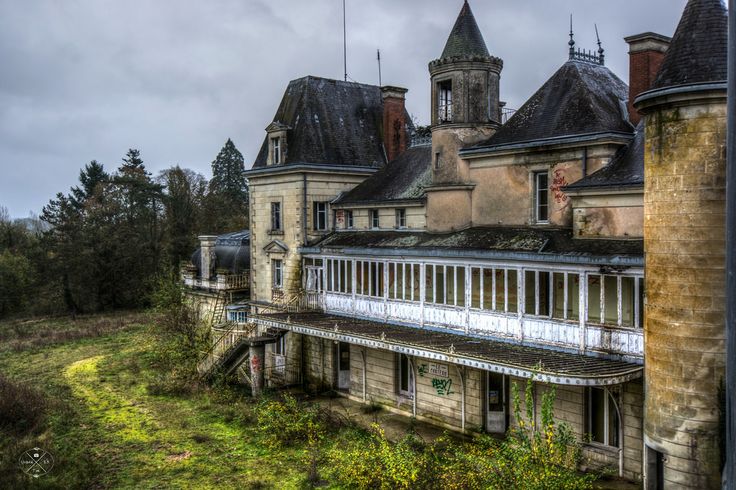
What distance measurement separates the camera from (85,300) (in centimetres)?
5447

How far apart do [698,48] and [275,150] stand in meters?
20.0

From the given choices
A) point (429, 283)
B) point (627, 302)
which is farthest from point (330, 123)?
point (627, 302)

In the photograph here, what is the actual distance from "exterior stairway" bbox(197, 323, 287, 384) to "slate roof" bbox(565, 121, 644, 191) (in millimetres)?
13558

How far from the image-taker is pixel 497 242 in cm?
1909

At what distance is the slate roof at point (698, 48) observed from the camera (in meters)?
12.0

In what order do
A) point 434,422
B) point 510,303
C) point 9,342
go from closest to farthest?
1. point 510,303
2. point 434,422
3. point 9,342

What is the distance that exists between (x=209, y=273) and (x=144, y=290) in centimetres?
2169

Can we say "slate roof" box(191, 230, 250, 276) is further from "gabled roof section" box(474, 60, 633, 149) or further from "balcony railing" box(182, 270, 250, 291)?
"gabled roof section" box(474, 60, 633, 149)

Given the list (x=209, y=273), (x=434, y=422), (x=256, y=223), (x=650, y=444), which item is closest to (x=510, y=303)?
(x=434, y=422)

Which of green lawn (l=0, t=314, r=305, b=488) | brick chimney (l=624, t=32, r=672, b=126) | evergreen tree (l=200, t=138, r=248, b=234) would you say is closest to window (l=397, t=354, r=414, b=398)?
green lawn (l=0, t=314, r=305, b=488)

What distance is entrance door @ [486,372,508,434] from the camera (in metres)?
19.0

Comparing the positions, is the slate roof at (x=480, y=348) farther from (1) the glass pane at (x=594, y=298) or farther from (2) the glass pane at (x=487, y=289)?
(1) the glass pane at (x=594, y=298)

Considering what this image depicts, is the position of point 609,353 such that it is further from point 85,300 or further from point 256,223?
point 85,300

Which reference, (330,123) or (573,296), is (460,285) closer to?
(573,296)
